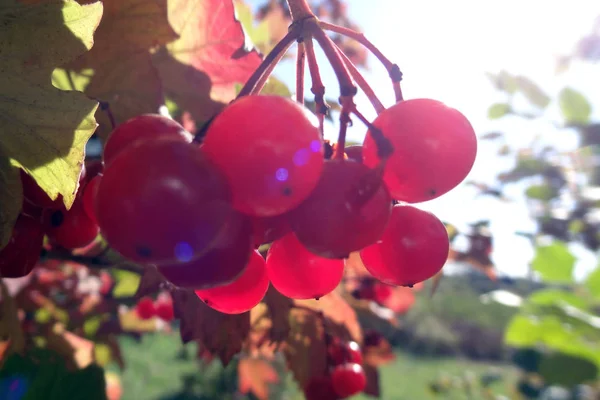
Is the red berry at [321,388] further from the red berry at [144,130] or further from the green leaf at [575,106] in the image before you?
the green leaf at [575,106]

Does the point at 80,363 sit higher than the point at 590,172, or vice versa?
the point at 590,172

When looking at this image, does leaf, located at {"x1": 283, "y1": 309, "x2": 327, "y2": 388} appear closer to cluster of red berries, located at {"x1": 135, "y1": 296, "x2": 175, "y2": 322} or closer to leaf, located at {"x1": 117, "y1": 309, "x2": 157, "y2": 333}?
cluster of red berries, located at {"x1": 135, "y1": 296, "x2": 175, "y2": 322}

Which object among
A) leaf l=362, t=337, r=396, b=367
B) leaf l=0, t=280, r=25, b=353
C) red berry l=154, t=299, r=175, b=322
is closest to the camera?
leaf l=0, t=280, r=25, b=353

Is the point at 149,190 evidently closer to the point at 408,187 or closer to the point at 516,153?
the point at 408,187

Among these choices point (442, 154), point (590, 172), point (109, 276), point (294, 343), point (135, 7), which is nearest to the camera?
point (442, 154)

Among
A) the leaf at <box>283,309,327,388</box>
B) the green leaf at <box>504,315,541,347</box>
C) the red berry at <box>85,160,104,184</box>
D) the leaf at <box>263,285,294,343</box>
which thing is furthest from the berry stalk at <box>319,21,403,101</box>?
the green leaf at <box>504,315,541,347</box>

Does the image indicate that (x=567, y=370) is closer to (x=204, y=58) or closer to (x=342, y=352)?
(x=342, y=352)

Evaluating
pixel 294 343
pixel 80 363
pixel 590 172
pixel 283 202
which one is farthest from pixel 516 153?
pixel 283 202
